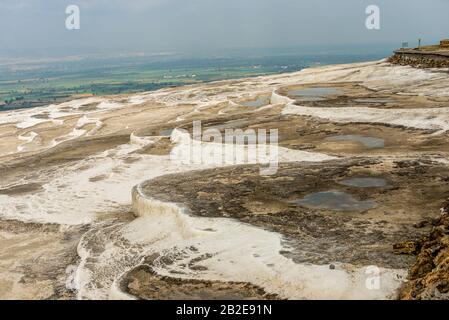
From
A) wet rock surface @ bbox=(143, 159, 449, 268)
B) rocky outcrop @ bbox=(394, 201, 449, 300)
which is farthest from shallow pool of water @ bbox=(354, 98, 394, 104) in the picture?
rocky outcrop @ bbox=(394, 201, 449, 300)

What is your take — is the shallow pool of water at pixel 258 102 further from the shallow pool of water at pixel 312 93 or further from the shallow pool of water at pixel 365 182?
the shallow pool of water at pixel 365 182

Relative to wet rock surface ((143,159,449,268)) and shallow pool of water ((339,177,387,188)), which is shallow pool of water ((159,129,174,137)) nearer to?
wet rock surface ((143,159,449,268))

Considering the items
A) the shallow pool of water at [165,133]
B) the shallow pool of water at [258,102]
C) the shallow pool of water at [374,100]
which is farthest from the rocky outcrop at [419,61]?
the shallow pool of water at [165,133]

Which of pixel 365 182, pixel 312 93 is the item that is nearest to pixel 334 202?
pixel 365 182

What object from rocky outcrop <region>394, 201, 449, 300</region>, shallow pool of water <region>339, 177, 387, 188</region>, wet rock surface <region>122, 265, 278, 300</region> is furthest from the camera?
shallow pool of water <region>339, 177, 387, 188</region>

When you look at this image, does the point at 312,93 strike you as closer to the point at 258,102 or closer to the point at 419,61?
the point at 258,102
